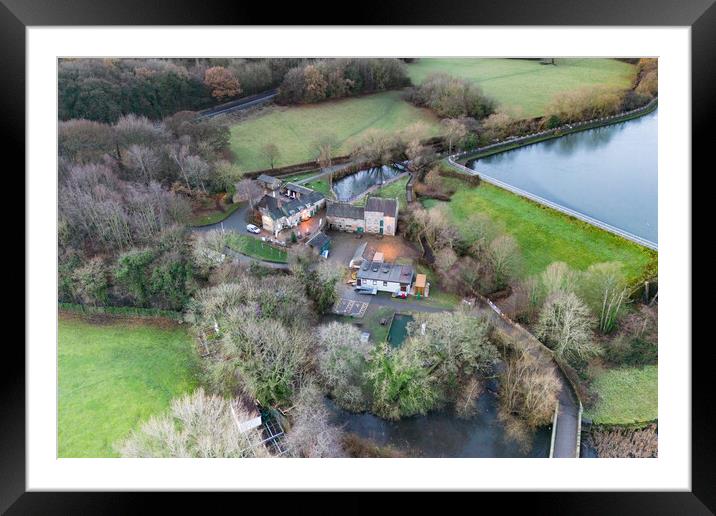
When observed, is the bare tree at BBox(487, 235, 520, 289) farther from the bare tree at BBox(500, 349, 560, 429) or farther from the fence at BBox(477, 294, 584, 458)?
the bare tree at BBox(500, 349, 560, 429)

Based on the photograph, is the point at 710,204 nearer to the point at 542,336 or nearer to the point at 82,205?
the point at 542,336

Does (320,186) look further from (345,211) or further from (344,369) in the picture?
(344,369)

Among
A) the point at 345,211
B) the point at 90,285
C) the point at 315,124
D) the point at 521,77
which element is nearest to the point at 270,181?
the point at 345,211

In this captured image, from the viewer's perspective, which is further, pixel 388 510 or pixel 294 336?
pixel 294 336

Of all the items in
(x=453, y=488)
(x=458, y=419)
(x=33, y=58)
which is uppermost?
(x=33, y=58)
